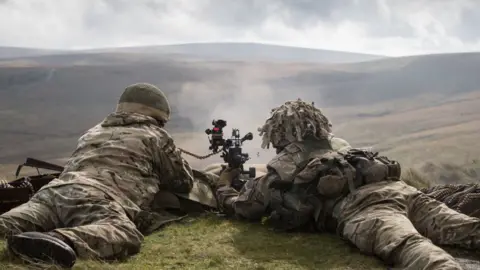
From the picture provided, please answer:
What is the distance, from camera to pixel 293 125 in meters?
5.98

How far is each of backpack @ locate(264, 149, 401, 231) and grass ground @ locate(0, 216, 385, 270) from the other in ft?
0.49

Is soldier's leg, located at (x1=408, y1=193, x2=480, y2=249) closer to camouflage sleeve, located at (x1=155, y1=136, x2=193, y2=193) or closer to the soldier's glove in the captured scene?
camouflage sleeve, located at (x1=155, y1=136, x2=193, y2=193)

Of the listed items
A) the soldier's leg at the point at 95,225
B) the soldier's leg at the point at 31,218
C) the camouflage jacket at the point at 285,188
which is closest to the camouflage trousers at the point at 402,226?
the camouflage jacket at the point at 285,188

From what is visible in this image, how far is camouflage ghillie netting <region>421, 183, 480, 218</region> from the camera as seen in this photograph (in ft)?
18.6

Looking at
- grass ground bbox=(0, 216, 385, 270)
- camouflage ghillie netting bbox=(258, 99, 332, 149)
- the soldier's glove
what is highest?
camouflage ghillie netting bbox=(258, 99, 332, 149)

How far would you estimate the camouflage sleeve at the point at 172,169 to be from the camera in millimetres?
6277

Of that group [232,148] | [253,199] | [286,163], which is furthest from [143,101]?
[286,163]

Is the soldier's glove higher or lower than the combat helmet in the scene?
lower

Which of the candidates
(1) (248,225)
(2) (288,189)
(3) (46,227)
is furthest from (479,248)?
(3) (46,227)

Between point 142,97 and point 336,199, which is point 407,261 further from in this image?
point 142,97

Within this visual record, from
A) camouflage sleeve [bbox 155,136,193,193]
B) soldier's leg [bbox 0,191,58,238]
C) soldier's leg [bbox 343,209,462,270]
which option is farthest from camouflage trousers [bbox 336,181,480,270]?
soldier's leg [bbox 0,191,58,238]

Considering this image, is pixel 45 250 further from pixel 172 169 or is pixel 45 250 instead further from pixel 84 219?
pixel 172 169

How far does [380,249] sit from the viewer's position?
4.45 meters

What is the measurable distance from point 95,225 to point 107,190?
0.82m
